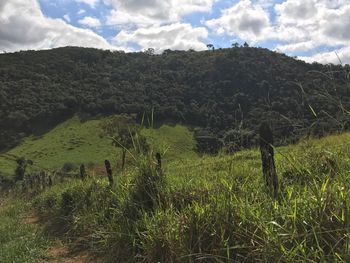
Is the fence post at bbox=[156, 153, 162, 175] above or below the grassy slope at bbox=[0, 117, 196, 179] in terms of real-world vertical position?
above

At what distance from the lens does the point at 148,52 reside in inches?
5566

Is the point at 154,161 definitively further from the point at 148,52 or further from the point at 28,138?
the point at 148,52

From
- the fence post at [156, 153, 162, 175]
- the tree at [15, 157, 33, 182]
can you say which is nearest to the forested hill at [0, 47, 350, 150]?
the tree at [15, 157, 33, 182]

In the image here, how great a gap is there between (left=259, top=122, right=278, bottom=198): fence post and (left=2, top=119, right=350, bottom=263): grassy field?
110mm

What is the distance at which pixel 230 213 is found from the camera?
4.90 m

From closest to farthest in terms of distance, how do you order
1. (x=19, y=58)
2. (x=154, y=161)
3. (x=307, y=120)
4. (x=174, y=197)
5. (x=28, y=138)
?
(x=307, y=120) < (x=174, y=197) < (x=154, y=161) < (x=28, y=138) < (x=19, y=58)

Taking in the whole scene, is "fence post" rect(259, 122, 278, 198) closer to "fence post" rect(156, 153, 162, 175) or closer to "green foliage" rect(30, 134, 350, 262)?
"green foliage" rect(30, 134, 350, 262)

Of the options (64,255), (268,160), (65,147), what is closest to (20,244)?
(64,255)

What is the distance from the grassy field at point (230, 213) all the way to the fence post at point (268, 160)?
4.3 inches

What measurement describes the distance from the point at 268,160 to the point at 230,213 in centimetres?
109

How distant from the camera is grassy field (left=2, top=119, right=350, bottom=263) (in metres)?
3.76

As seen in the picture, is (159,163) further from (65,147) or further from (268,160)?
(65,147)

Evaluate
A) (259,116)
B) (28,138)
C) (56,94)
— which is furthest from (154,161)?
(56,94)

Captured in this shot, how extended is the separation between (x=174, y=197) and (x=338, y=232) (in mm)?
3266
